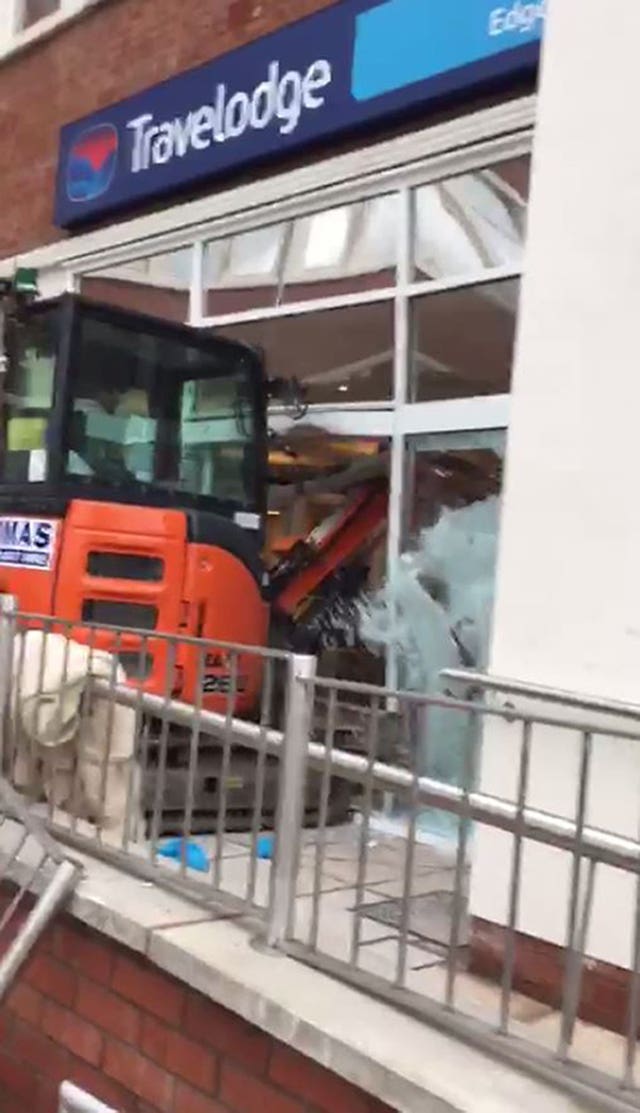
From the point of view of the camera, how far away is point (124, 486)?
5.47 m

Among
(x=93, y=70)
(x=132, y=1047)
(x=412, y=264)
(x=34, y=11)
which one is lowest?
(x=132, y=1047)

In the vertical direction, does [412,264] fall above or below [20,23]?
below

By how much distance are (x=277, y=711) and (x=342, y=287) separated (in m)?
3.44

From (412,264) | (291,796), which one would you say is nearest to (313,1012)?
(291,796)

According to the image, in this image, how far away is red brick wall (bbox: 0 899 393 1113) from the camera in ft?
9.36

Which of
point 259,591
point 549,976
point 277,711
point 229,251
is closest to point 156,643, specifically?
point 277,711

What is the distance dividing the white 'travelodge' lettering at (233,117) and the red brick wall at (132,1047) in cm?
463

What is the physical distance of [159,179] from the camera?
7.47 metres

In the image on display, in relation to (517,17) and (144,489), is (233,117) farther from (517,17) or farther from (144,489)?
(144,489)

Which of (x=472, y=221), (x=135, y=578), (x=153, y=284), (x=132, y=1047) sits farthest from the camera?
(x=153, y=284)

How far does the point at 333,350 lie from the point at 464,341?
3.34 feet

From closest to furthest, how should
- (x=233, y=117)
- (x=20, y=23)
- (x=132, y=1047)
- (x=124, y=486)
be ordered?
(x=132, y=1047)
(x=124, y=486)
(x=233, y=117)
(x=20, y=23)

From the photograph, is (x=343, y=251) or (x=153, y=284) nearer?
(x=343, y=251)

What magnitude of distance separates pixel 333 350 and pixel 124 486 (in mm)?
1755
